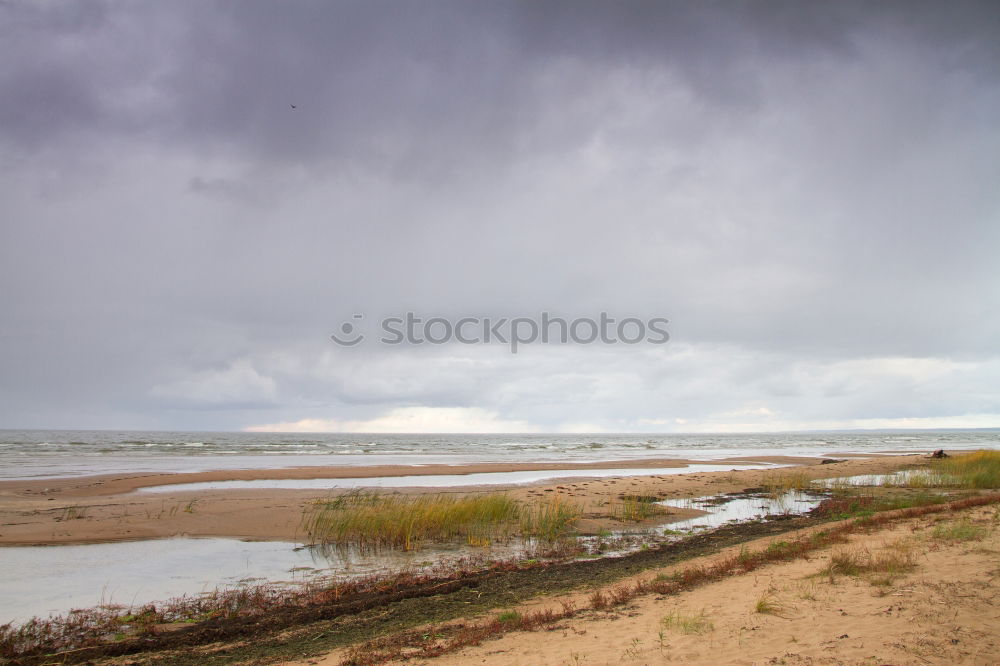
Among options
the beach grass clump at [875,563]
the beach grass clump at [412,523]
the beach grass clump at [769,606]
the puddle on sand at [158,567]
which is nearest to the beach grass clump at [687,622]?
the beach grass clump at [769,606]

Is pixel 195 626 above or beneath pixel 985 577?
beneath

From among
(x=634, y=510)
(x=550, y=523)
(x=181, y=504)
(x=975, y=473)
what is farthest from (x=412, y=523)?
(x=975, y=473)

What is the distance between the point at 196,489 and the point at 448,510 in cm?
1924

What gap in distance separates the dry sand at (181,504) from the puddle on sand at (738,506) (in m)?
1.18

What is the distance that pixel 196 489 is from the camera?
30.7 meters

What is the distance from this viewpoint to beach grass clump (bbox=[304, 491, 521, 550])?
16.7 meters

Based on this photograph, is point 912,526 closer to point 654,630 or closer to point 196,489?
point 654,630

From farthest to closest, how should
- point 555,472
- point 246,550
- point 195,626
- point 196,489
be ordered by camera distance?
1. point 555,472
2. point 196,489
3. point 246,550
4. point 195,626

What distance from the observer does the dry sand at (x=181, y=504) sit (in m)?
18.1

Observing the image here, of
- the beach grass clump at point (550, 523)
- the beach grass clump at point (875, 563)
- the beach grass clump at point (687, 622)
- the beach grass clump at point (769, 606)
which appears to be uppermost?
the beach grass clump at point (875, 563)

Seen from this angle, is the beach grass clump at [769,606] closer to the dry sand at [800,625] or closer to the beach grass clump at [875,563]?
the dry sand at [800,625]

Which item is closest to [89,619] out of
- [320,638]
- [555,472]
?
[320,638]

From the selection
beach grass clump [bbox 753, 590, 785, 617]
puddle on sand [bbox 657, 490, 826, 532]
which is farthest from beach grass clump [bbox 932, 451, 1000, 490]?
beach grass clump [bbox 753, 590, 785, 617]

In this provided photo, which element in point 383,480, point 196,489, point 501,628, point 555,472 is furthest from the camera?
point 555,472
